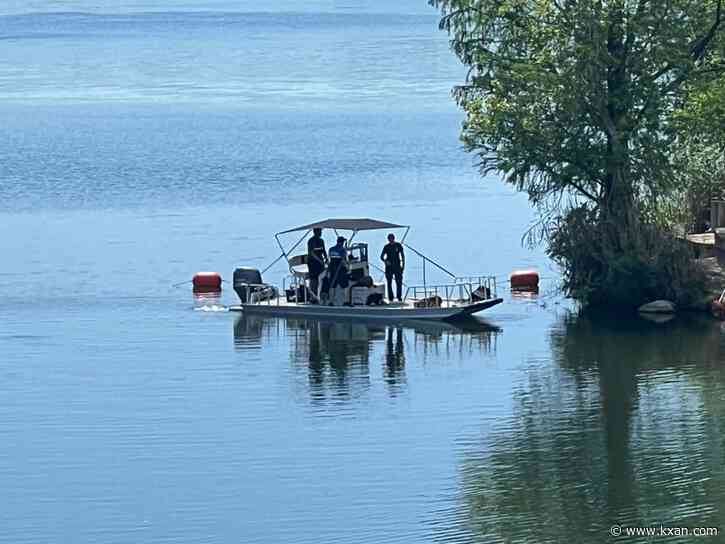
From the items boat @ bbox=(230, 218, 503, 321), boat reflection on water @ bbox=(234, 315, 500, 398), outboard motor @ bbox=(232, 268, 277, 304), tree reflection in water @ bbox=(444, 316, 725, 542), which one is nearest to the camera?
tree reflection in water @ bbox=(444, 316, 725, 542)

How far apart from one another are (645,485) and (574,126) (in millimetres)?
→ 15666

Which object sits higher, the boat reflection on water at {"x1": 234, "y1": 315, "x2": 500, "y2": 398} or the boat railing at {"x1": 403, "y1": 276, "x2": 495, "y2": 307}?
the boat railing at {"x1": 403, "y1": 276, "x2": 495, "y2": 307}

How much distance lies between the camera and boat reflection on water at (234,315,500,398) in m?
39.5

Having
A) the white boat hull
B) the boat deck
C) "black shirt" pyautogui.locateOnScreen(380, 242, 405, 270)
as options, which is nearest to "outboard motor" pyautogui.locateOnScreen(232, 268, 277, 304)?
the boat deck

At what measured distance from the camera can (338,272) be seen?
44.3 metres

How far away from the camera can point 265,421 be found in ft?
118

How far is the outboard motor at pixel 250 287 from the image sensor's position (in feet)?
151

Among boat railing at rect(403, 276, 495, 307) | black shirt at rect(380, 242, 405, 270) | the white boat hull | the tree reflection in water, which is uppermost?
black shirt at rect(380, 242, 405, 270)

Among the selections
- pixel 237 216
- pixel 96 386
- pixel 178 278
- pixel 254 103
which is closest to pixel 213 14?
pixel 254 103

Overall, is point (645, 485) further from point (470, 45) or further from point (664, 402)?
point (470, 45)

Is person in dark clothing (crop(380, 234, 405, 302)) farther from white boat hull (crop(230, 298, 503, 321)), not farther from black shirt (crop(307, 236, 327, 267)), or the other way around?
black shirt (crop(307, 236, 327, 267))

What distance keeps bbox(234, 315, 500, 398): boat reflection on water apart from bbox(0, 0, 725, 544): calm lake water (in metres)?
0.09

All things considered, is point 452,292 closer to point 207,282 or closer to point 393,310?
point 393,310

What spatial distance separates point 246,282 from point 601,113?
9.60 meters
